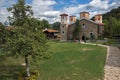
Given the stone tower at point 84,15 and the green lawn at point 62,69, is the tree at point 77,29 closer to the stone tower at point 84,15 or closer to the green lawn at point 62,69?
the stone tower at point 84,15

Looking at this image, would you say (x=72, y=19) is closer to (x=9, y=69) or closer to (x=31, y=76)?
(x=9, y=69)

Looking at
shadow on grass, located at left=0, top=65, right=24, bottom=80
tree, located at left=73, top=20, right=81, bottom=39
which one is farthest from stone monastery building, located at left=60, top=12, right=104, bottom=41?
shadow on grass, located at left=0, top=65, right=24, bottom=80

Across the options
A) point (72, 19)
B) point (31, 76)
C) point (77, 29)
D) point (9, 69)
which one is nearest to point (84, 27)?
point (77, 29)

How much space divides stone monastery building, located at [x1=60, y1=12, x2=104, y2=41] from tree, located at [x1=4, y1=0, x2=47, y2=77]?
4621 centimetres

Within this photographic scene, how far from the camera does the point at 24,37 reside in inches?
705

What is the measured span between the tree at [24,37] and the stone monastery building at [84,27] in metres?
46.2

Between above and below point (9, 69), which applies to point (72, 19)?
above

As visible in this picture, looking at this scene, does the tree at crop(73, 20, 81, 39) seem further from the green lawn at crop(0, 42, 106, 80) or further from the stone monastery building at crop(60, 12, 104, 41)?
the green lawn at crop(0, 42, 106, 80)

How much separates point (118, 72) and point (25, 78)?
916 centimetres

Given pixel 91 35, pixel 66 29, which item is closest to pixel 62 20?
pixel 66 29

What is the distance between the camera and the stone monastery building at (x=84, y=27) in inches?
2518

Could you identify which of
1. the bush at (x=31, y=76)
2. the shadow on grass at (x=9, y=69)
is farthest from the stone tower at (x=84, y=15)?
the bush at (x=31, y=76)

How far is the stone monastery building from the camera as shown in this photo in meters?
64.0

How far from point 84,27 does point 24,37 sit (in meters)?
48.3
